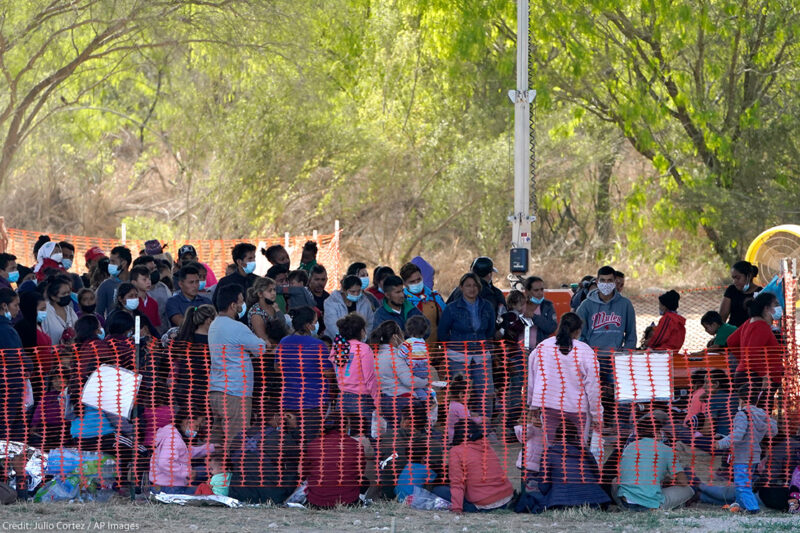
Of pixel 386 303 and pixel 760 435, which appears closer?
pixel 760 435

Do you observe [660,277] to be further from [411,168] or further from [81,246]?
[81,246]

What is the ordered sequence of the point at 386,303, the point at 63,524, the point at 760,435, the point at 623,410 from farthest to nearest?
1. the point at 386,303
2. the point at 623,410
3. the point at 760,435
4. the point at 63,524

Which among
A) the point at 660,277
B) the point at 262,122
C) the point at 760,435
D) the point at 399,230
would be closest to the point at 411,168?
the point at 399,230

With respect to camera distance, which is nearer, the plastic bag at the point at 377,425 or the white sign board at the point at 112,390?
the white sign board at the point at 112,390

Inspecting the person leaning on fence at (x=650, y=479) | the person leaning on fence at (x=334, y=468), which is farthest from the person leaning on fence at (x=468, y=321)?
the person leaning on fence at (x=650, y=479)

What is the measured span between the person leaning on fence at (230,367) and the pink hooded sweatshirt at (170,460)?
359 millimetres

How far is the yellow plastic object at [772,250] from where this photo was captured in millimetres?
20328

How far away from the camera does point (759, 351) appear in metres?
10.1

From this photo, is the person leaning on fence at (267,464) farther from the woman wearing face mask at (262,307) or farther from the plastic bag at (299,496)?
the woman wearing face mask at (262,307)

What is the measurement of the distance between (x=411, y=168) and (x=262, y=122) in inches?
148

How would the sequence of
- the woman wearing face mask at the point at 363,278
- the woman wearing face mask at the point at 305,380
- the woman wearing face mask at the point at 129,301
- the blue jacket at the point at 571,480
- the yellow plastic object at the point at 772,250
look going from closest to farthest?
the blue jacket at the point at 571,480, the woman wearing face mask at the point at 305,380, the woman wearing face mask at the point at 129,301, the woman wearing face mask at the point at 363,278, the yellow plastic object at the point at 772,250

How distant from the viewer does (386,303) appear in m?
10.9

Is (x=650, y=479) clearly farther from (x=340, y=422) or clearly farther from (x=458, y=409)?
(x=340, y=422)

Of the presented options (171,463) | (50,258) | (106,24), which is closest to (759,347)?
(171,463)
